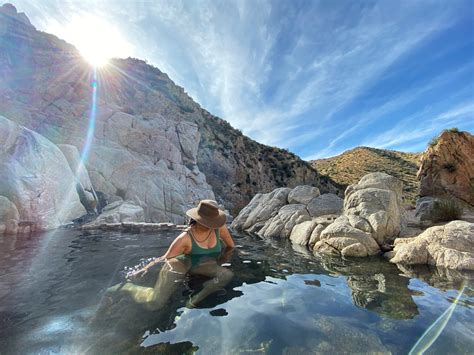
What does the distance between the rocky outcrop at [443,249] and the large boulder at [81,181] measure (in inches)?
672

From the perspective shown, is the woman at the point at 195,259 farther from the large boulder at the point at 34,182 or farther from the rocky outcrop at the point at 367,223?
the large boulder at the point at 34,182

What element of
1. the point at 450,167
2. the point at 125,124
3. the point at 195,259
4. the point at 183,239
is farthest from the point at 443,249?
the point at 125,124

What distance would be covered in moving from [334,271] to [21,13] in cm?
4638

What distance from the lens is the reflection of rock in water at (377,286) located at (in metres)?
3.99

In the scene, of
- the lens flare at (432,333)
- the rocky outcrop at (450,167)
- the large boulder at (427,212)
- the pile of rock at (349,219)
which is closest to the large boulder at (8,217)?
the pile of rock at (349,219)

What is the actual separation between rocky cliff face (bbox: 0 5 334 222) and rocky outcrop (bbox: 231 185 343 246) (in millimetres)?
7468

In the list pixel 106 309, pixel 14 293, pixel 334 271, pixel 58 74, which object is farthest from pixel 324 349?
pixel 58 74

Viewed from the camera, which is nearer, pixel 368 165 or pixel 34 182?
pixel 34 182

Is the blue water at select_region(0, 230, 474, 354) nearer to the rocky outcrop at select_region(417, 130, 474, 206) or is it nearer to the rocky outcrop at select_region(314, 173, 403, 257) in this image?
the rocky outcrop at select_region(314, 173, 403, 257)

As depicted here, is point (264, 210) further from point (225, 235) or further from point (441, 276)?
point (441, 276)

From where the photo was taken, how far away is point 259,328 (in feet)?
10.8

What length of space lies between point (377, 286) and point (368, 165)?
6359 cm

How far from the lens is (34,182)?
13578mm

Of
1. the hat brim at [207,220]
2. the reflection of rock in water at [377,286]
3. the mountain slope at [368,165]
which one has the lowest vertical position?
the reflection of rock in water at [377,286]
